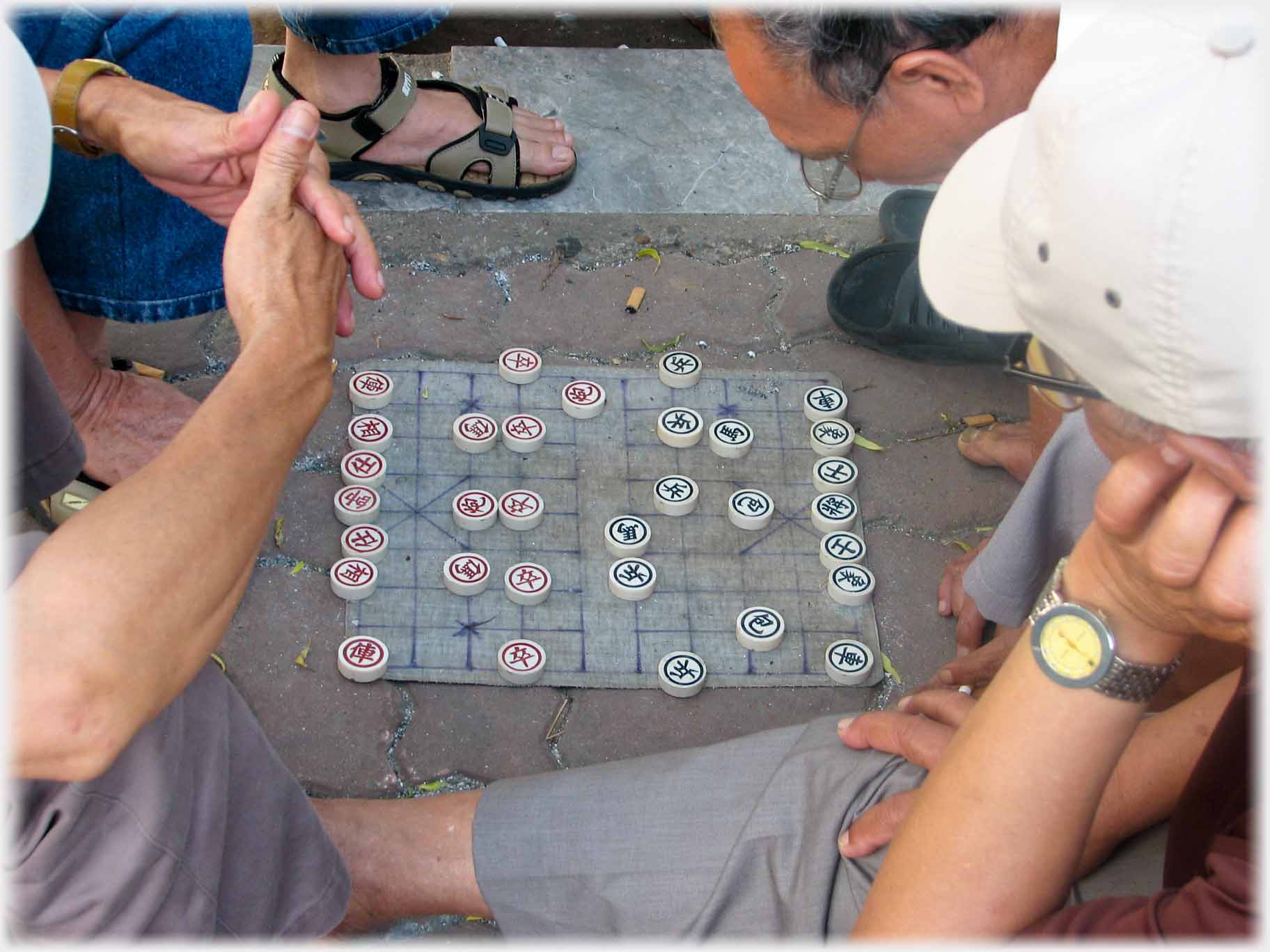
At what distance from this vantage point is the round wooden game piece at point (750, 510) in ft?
8.32

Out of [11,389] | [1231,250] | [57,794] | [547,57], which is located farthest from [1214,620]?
[547,57]

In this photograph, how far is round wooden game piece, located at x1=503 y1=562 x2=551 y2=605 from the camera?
7.81 ft

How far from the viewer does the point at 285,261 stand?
5.68ft

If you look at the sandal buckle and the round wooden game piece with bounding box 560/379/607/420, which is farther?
the sandal buckle

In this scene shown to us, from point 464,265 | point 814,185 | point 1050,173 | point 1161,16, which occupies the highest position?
point 1161,16

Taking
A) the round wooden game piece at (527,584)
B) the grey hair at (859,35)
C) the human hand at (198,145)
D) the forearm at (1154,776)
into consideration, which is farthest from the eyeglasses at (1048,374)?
the round wooden game piece at (527,584)

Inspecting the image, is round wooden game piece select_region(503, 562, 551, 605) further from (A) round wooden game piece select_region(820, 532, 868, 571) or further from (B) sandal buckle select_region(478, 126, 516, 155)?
(B) sandal buckle select_region(478, 126, 516, 155)

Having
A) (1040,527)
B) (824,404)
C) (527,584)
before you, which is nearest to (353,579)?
(527,584)

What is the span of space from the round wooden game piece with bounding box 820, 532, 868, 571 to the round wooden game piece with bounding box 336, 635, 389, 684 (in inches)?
35.5

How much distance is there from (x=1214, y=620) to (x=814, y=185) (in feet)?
4.63

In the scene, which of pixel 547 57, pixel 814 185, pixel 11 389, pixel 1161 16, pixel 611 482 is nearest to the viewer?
pixel 1161 16

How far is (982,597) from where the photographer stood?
6.90ft

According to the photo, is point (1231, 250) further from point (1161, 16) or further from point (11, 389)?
point (11, 389)

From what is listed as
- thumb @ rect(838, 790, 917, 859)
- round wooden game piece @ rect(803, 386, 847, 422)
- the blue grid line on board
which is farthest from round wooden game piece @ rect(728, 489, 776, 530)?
thumb @ rect(838, 790, 917, 859)
